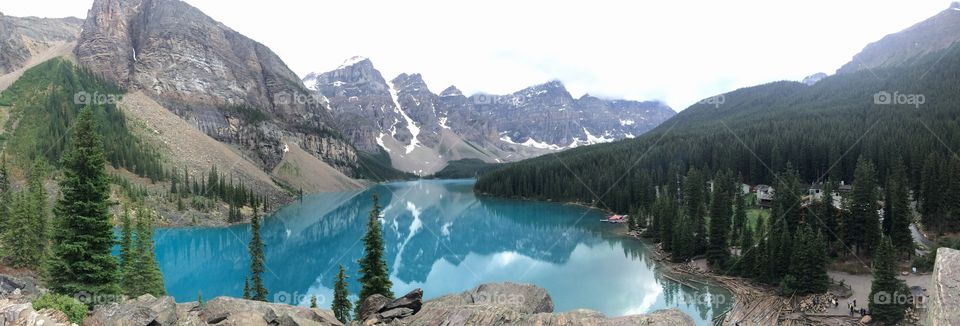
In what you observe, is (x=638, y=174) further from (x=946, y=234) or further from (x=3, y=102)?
(x=3, y=102)

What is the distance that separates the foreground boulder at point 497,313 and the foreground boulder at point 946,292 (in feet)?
15.5

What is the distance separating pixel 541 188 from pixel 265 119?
376ft

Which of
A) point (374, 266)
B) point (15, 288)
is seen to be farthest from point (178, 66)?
point (15, 288)

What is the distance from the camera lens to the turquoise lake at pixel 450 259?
36700 millimetres

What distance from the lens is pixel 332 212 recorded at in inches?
3964

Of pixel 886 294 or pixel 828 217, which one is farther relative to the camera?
pixel 828 217

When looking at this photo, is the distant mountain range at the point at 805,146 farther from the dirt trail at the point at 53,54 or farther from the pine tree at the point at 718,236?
the dirt trail at the point at 53,54
